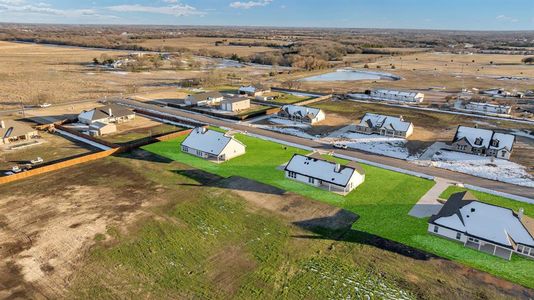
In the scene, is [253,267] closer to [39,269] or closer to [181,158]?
[39,269]

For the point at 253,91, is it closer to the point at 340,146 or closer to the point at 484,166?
the point at 340,146

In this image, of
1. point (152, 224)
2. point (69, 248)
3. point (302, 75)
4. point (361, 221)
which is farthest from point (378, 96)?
point (69, 248)

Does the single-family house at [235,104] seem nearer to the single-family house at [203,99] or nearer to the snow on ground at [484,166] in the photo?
the single-family house at [203,99]

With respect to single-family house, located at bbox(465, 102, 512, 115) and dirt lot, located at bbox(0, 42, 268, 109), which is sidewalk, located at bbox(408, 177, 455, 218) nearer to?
single-family house, located at bbox(465, 102, 512, 115)

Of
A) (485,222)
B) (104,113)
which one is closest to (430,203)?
(485,222)

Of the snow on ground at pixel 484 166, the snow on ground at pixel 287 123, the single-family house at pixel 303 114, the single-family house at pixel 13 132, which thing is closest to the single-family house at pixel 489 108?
the snow on ground at pixel 484 166

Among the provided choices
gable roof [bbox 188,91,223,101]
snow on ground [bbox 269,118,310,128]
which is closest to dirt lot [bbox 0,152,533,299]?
snow on ground [bbox 269,118,310,128]
